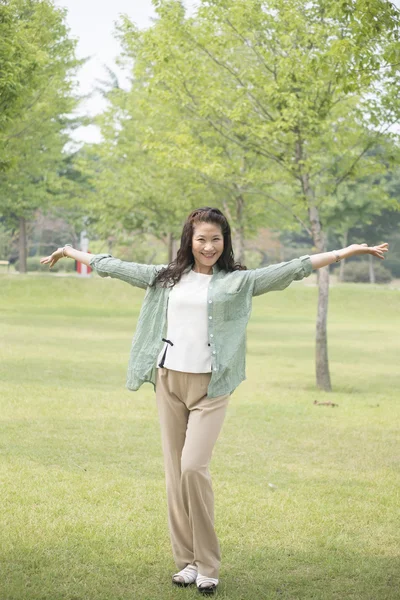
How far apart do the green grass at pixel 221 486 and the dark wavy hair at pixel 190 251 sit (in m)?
1.76

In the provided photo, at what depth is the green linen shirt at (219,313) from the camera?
525cm

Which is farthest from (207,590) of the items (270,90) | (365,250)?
(270,90)

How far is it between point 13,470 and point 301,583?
11.8ft

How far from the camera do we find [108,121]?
113 ft

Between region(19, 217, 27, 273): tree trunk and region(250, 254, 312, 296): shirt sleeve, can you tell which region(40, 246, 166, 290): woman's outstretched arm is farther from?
region(19, 217, 27, 273): tree trunk

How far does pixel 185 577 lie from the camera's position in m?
5.34

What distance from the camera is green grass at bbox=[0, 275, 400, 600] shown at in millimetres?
5574

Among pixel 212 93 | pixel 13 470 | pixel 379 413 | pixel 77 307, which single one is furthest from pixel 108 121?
pixel 13 470

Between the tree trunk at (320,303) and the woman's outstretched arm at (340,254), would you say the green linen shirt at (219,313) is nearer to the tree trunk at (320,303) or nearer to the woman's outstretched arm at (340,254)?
the woman's outstretched arm at (340,254)

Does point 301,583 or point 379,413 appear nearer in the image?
point 301,583

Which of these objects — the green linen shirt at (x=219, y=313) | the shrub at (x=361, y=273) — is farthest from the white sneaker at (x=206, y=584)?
the shrub at (x=361, y=273)

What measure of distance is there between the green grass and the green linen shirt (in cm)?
123

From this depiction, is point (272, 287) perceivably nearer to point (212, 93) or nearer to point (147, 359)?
point (147, 359)

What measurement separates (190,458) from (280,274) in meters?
1.14
